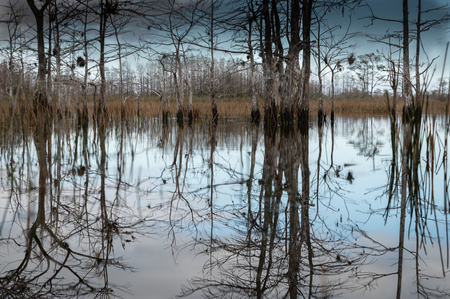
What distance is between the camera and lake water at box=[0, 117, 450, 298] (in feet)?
3.66

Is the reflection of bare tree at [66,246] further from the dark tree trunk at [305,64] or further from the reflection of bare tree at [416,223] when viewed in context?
the dark tree trunk at [305,64]

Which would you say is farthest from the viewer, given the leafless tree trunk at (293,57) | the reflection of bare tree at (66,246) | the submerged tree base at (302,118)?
the submerged tree base at (302,118)

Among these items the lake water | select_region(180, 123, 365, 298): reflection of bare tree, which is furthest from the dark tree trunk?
select_region(180, 123, 365, 298): reflection of bare tree

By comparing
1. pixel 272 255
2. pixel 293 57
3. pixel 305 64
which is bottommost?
pixel 272 255

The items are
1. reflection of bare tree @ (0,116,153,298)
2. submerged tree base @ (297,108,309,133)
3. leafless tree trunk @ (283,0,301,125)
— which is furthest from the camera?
submerged tree base @ (297,108,309,133)

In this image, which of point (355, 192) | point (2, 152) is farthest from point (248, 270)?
point (2, 152)

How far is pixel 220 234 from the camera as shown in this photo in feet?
5.02

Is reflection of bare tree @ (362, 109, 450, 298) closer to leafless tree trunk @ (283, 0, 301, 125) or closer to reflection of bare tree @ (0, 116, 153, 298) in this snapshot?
reflection of bare tree @ (0, 116, 153, 298)

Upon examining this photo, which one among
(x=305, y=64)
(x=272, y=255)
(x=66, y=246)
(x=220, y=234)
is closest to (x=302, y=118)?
(x=305, y=64)

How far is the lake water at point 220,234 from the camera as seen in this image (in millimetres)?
1115

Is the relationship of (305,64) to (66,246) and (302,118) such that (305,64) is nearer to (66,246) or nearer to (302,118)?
(302,118)

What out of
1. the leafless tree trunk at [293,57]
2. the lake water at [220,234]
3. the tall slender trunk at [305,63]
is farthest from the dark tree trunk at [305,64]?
the lake water at [220,234]

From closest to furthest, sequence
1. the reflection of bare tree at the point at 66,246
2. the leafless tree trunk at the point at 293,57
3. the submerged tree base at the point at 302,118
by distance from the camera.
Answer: the reflection of bare tree at the point at 66,246, the leafless tree trunk at the point at 293,57, the submerged tree base at the point at 302,118

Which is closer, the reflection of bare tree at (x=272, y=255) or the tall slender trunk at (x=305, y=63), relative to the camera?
the reflection of bare tree at (x=272, y=255)
